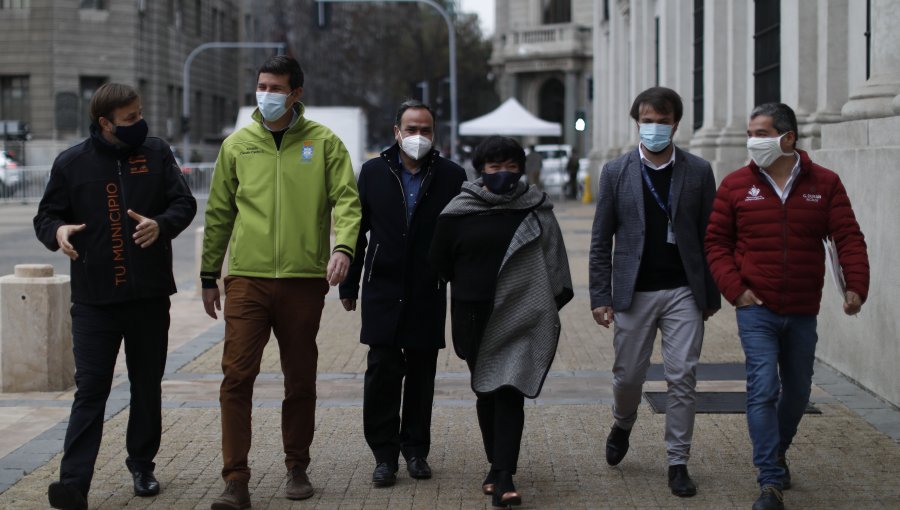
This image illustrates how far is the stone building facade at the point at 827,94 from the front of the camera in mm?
8445

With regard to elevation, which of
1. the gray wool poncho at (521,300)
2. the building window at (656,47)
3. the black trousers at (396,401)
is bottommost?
the black trousers at (396,401)

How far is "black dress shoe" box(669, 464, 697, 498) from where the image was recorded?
6.04 metres

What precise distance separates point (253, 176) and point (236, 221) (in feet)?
0.77

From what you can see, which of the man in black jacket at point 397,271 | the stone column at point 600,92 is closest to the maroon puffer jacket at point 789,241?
the man in black jacket at point 397,271

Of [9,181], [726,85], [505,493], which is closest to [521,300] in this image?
[505,493]

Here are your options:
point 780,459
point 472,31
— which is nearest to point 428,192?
point 780,459

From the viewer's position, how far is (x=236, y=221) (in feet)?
20.1

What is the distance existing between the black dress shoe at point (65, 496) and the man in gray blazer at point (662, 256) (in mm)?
2427

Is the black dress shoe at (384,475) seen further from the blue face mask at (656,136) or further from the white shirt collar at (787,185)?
the white shirt collar at (787,185)

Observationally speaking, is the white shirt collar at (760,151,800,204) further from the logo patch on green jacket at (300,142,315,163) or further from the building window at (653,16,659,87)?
the building window at (653,16,659,87)

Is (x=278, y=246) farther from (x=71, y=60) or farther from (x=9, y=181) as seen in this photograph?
(x=71, y=60)

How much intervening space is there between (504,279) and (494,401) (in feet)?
1.86

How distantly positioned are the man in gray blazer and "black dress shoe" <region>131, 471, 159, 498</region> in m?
2.16

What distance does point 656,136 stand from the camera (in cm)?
614
